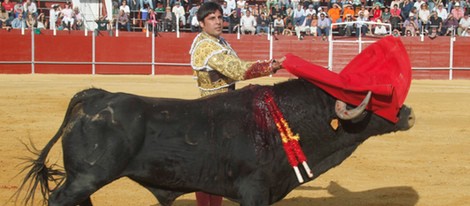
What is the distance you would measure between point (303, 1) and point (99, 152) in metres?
18.1

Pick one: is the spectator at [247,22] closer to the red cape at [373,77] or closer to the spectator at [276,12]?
the spectator at [276,12]

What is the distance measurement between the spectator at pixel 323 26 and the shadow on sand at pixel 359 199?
47.2ft

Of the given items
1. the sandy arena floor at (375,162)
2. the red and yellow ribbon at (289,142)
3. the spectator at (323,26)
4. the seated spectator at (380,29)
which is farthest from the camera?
the spectator at (323,26)

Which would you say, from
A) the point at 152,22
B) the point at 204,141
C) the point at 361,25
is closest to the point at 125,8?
the point at 152,22

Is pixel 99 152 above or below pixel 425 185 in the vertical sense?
above

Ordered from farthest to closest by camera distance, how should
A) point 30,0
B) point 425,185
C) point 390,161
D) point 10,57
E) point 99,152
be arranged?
1. point 30,0
2. point 10,57
3. point 390,161
4. point 425,185
5. point 99,152

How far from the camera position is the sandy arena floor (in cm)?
545

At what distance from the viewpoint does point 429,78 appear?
65.4 feet

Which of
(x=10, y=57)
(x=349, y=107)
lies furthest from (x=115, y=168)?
(x=10, y=57)

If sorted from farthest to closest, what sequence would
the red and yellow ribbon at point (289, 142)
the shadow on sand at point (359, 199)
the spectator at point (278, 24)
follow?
the spectator at point (278, 24), the shadow on sand at point (359, 199), the red and yellow ribbon at point (289, 142)

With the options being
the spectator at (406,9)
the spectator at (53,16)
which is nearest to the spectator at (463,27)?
the spectator at (406,9)

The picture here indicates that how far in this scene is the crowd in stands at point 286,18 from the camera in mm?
20078

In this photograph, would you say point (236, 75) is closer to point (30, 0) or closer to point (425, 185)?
point (425, 185)

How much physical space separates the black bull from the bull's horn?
9 cm
